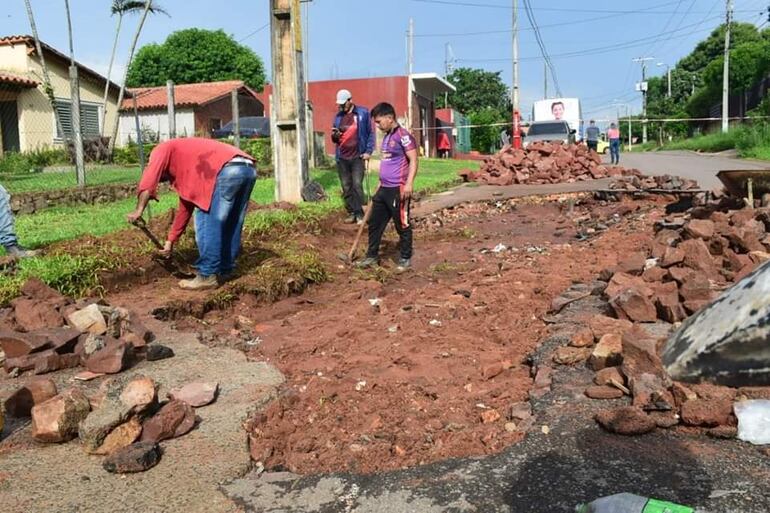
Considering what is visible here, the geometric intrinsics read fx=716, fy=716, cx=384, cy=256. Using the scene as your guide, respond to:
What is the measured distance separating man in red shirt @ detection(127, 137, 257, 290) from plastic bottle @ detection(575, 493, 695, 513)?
424 centimetres

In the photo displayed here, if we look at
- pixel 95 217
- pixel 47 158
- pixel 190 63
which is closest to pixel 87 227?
pixel 95 217

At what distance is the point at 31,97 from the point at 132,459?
23.0 m

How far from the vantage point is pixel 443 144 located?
36.1 metres

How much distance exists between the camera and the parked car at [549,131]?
2195cm

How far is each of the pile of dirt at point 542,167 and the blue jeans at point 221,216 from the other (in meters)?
9.95

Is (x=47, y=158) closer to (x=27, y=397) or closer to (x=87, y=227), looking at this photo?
(x=87, y=227)

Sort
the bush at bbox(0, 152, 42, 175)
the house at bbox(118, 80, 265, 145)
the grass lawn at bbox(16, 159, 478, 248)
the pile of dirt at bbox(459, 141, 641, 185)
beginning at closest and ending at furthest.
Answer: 1. the grass lawn at bbox(16, 159, 478, 248)
2. the pile of dirt at bbox(459, 141, 641, 185)
3. the bush at bbox(0, 152, 42, 175)
4. the house at bbox(118, 80, 265, 145)

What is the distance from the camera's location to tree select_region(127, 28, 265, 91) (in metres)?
51.0

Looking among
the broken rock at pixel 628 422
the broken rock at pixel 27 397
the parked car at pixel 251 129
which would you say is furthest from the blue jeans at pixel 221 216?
the parked car at pixel 251 129

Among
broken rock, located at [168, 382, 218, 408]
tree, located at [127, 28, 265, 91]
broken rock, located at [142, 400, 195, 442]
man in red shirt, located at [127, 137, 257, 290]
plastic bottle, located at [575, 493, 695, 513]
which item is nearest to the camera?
plastic bottle, located at [575, 493, 695, 513]

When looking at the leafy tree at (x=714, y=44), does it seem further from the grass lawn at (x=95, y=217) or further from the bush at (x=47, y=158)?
the grass lawn at (x=95, y=217)

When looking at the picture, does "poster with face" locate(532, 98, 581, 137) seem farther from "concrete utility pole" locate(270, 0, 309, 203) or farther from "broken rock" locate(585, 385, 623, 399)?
"broken rock" locate(585, 385, 623, 399)

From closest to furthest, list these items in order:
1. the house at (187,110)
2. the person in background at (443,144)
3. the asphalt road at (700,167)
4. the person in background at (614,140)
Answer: the asphalt road at (700,167)
the person in background at (614,140)
the house at (187,110)
the person in background at (443,144)

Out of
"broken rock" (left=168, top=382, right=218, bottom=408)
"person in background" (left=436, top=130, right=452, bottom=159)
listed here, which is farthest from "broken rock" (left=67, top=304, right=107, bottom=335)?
"person in background" (left=436, top=130, right=452, bottom=159)
